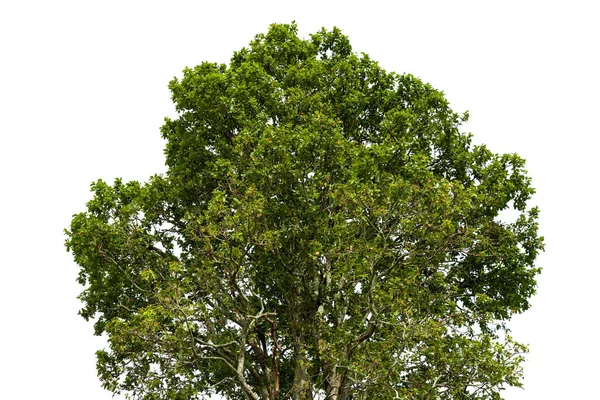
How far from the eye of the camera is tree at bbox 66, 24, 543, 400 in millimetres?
20969

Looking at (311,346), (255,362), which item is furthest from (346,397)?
(255,362)

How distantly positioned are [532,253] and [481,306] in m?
2.81

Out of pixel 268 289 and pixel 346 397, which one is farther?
pixel 268 289

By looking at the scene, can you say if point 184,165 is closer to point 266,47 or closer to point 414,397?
point 266,47

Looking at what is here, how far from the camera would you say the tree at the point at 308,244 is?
21.0 m

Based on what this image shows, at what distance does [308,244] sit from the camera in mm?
22250

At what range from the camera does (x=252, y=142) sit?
2317cm

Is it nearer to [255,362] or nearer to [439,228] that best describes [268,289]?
[255,362]

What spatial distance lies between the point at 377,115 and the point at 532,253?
8.28 m

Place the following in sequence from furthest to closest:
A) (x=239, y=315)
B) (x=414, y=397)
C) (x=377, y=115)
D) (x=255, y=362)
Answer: (x=377, y=115), (x=255, y=362), (x=239, y=315), (x=414, y=397)

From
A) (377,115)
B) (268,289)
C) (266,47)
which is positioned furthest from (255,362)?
(266,47)

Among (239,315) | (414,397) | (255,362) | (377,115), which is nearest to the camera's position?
(414,397)

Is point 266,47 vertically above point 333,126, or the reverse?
point 266,47

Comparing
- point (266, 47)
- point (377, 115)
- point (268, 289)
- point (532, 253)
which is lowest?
point (268, 289)
